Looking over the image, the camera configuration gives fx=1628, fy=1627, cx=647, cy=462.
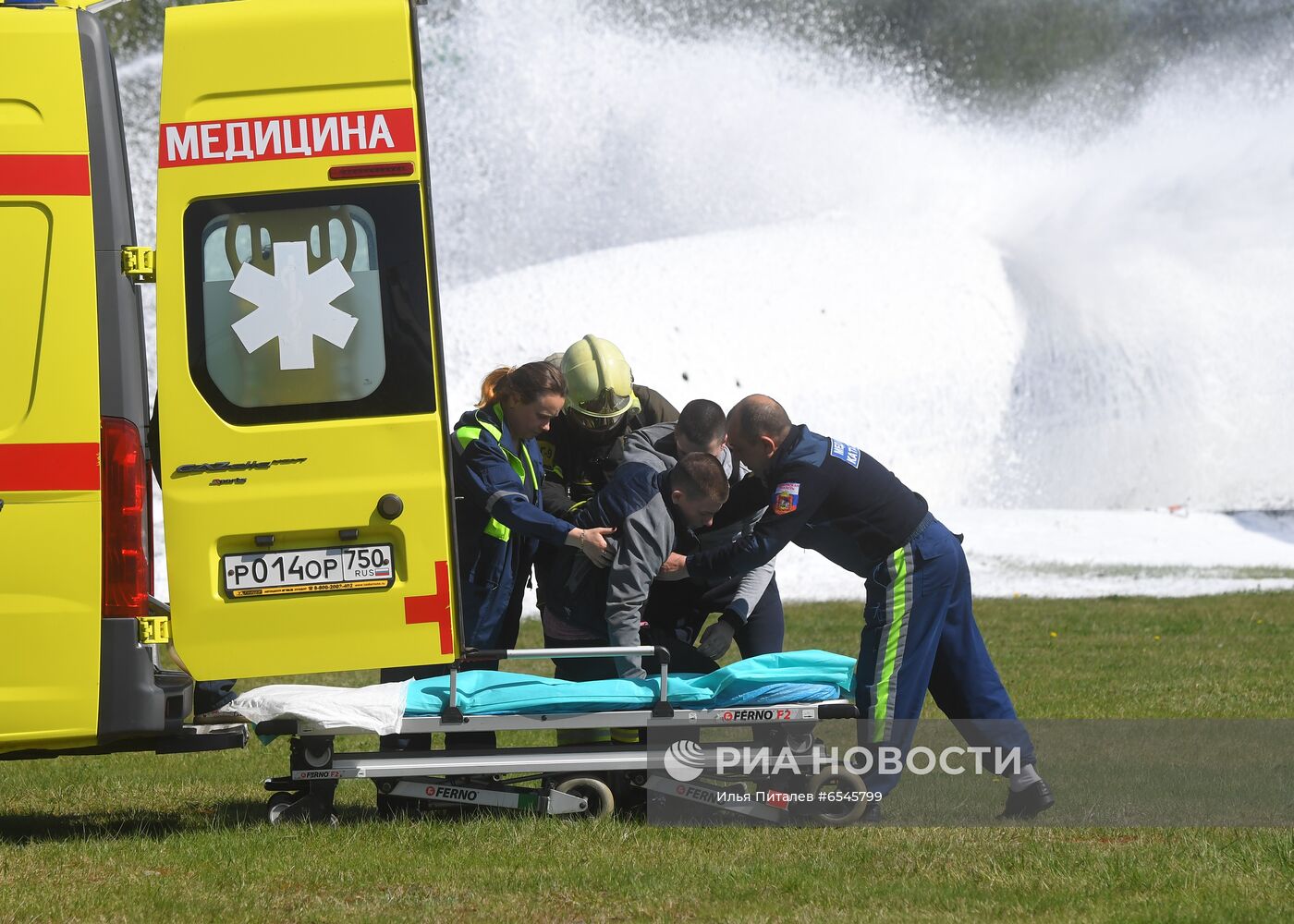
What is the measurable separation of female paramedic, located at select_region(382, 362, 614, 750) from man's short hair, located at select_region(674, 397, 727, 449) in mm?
491

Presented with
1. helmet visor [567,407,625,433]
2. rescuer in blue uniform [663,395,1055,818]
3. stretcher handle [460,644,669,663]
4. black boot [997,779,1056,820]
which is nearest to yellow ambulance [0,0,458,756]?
stretcher handle [460,644,669,663]

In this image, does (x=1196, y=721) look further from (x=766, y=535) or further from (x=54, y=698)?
(x=54, y=698)

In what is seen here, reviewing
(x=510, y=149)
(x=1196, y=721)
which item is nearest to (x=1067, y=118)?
(x=510, y=149)

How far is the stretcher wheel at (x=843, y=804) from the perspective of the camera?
5.81 m

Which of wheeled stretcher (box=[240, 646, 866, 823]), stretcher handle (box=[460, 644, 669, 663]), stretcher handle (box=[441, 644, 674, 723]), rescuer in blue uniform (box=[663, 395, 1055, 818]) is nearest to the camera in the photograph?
stretcher handle (box=[460, 644, 669, 663])

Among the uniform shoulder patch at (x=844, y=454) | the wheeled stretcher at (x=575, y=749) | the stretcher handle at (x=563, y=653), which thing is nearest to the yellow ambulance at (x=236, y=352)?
the stretcher handle at (x=563, y=653)

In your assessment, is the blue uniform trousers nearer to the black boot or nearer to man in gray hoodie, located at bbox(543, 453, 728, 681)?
the black boot

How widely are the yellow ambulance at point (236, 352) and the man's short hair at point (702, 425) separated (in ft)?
4.08

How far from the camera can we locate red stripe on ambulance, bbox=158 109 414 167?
524cm

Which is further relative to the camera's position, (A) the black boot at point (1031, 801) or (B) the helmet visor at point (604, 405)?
(B) the helmet visor at point (604, 405)

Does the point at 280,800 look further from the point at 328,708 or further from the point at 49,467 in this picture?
the point at 49,467

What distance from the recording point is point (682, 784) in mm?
5871

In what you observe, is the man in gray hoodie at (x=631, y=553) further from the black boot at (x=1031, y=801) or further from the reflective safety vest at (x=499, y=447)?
the black boot at (x=1031, y=801)

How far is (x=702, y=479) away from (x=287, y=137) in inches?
74.1
